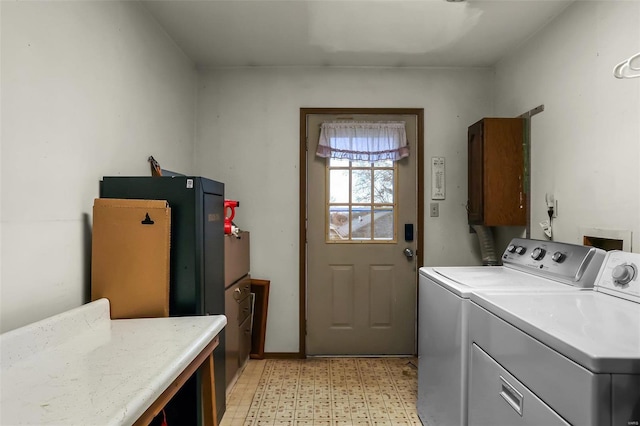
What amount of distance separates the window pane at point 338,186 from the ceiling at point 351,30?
2.96ft

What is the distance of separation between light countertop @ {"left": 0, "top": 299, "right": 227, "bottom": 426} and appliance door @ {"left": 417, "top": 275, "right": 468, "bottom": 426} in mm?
1019

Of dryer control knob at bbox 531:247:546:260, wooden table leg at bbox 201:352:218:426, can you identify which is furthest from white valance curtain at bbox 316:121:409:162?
wooden table leg at bbox 201:352:218:426

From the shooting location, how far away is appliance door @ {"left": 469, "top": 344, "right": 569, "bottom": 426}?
106 centimetres

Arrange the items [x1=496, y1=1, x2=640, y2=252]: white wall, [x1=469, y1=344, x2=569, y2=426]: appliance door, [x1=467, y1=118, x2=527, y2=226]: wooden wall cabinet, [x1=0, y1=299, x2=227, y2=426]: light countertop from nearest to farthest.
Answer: [x1=0, y1=299, x2=227, y2=426]: light countertop, [x1=469, y1=344, x2=569, y2=426]: appliance door, [x1=496, y1=1, x2=640, y2=252]: white wall, [x1=467, y1=118, x2=527, y2=226]: wooden wall cabinet

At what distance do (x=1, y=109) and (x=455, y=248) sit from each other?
2.94 metres

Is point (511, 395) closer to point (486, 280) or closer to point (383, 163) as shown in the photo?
point (486, 280)

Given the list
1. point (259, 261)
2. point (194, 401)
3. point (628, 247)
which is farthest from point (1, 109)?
point (628, 247)

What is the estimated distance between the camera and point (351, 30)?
7.94ft

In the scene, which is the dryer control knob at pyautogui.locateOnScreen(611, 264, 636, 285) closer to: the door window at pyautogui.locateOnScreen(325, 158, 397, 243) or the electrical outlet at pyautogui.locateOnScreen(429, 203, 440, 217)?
the electrical outlet at pyautogui.locateOnScreen(429, 203, 440, 217)

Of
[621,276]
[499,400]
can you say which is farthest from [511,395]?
[621,276]

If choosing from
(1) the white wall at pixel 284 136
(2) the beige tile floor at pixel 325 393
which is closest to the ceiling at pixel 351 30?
(1) the white wall at pixel 284 136

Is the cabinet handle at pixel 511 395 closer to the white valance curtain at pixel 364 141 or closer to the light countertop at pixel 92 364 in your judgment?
the light countertop at pixel 92 364

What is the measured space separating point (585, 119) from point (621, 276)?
0.92 metres

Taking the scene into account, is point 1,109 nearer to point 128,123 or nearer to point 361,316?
point 128,123
